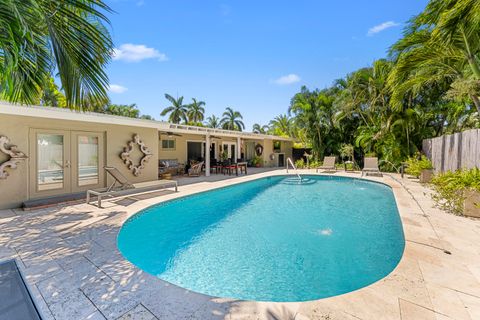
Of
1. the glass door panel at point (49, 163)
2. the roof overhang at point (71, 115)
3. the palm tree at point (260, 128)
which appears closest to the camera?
the roof overhang at point (71, 115)

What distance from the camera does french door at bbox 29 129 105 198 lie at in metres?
6.97

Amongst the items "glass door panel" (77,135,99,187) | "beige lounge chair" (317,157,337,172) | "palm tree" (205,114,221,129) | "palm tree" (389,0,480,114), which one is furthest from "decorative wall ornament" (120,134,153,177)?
"palm tree" (205,114,221,129)

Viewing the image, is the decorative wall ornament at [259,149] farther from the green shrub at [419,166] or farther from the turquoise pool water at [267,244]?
the turquoise pool water at [267,244]

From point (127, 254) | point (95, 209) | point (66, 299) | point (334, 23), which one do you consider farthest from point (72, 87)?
point (334, 23)

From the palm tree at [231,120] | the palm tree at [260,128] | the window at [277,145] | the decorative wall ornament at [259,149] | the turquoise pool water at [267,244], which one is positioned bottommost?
the turquoise pool water at [267,244]

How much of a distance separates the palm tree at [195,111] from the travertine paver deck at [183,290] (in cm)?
3304

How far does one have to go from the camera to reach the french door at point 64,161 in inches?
274

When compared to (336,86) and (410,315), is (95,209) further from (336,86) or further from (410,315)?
(336,86)

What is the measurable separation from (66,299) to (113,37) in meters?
3.01

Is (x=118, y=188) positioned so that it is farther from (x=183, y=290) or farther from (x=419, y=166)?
(x=419, y=166)

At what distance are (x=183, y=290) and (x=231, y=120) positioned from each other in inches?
1464

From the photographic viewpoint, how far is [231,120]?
39.0 metres

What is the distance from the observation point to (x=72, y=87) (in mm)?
2203

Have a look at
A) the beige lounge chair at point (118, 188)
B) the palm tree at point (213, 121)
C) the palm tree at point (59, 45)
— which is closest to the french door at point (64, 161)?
the beige lounge chair at point (118, 188)
